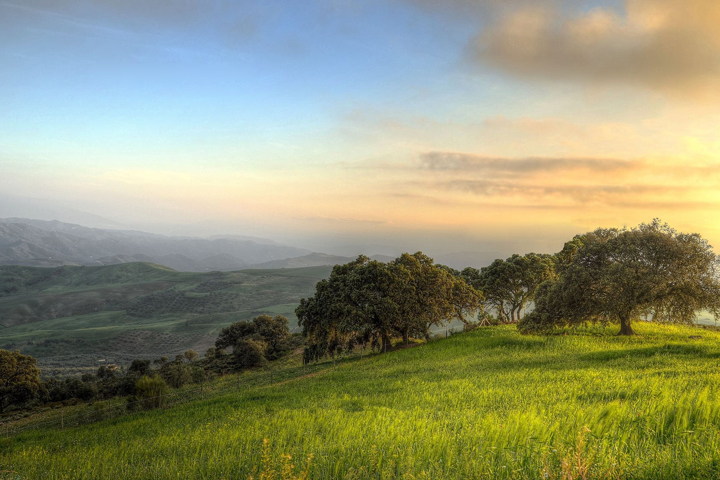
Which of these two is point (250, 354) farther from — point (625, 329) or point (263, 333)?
point (625, 329)

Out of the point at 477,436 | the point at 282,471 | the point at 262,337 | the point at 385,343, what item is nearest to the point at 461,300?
the point at 385,343

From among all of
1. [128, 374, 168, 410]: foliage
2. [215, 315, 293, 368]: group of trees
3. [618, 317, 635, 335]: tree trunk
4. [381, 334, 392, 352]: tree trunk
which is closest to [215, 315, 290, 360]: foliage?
[215, 315, 293, 368]: group of trees

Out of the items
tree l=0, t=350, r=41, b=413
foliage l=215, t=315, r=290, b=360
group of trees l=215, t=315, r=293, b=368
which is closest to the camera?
tree l=0, t=350, r=41, b=413

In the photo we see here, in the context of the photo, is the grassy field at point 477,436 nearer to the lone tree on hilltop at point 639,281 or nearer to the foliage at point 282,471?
the foliage at point 282,471

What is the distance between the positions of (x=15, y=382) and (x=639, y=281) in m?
69.5

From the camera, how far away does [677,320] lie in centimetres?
2923

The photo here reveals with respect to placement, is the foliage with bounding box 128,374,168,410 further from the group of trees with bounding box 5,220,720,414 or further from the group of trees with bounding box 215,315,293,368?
the group of trees with bounding box 215,315,293,368

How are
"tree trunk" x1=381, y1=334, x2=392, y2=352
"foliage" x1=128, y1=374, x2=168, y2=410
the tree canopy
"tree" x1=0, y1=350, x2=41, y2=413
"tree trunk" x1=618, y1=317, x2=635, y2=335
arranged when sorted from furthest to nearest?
1. "tree" x1=0, y1=350, x2=41, y2=413
2. "tree trunk" x1=381, y1=334, x2=392, y2=352
3. the tree canopy
4. "tree trunk" x1=618, y1=317, x2=635, y2=335
5. "foliage" x1=128, y1=374, x2=168, y2=410

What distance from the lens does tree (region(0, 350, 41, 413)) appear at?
47.6 meters

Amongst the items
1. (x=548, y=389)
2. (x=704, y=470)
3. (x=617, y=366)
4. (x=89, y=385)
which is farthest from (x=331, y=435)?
(x=89, y=385)

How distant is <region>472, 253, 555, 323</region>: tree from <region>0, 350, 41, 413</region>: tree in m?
62.7

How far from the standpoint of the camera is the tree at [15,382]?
156 ft

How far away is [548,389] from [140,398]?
32.1 metres

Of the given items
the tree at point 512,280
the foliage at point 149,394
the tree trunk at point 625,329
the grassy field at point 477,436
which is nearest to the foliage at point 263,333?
the foliage at point 149,394
